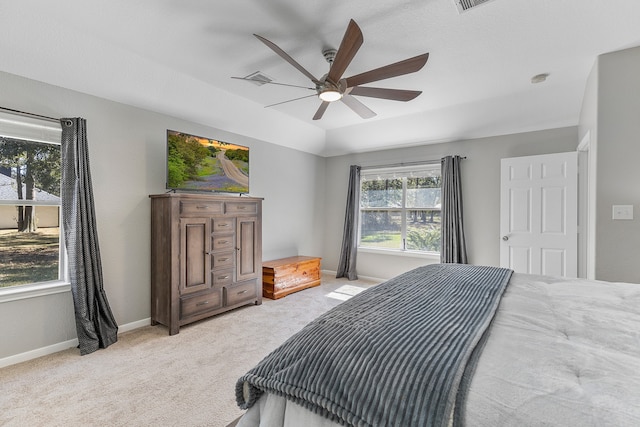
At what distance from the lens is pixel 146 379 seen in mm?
2182

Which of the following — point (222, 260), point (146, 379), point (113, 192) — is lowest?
point (146, 379)

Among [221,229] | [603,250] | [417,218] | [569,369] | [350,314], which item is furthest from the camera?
[417,218]

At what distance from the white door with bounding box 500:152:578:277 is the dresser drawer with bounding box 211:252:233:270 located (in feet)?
11.8

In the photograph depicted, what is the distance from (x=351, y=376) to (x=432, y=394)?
228 mm

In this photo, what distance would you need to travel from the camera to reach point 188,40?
7.99 ft

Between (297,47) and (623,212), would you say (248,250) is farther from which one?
(623,212)

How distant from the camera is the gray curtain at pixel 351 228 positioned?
5.36 m

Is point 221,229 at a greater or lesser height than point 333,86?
lesser

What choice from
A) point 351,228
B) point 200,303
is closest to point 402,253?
point 351,228

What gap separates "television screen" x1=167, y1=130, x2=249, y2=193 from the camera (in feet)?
10.8

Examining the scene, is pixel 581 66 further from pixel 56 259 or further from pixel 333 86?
pixel 56 259

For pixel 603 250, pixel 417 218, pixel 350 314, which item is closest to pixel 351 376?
pixel 350 314

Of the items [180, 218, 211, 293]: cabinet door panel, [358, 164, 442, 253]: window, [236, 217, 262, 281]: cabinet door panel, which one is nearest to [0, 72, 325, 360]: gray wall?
[180, 218, 211, 293]: cabinet door panel

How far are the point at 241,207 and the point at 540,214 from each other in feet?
12.3
